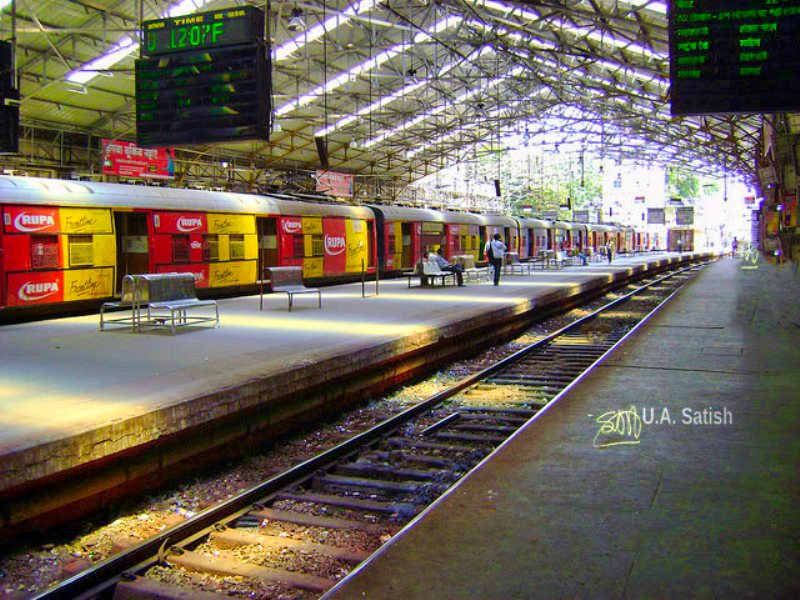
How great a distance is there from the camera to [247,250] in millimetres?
17531

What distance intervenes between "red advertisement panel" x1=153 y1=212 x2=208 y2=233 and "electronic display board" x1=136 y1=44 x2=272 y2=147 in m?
3.11

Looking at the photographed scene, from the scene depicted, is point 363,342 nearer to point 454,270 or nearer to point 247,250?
point 247,250

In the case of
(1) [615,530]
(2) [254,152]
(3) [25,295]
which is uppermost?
(2) [254,152]

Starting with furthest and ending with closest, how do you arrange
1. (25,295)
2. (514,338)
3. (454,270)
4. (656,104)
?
(656,104) < (454,270) < (514,338) < (25,295)

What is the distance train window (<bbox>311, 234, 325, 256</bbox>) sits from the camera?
20.4 metres

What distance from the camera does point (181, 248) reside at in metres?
15.5

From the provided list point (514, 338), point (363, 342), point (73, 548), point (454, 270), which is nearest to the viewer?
point (73, 548)

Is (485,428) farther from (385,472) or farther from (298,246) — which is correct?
(298,246)

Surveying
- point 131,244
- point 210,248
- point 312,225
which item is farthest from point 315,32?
point 131,244

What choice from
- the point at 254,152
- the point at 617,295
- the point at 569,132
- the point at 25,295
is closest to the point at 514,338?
the point at 25,295

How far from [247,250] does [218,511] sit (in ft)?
42.7

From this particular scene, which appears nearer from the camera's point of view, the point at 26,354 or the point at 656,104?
the point at 26,354

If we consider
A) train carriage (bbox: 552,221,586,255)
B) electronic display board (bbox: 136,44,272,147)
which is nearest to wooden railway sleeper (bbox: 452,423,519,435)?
electronic display board (bbox: 136,44,272,147)

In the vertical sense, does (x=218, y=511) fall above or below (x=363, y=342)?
below
